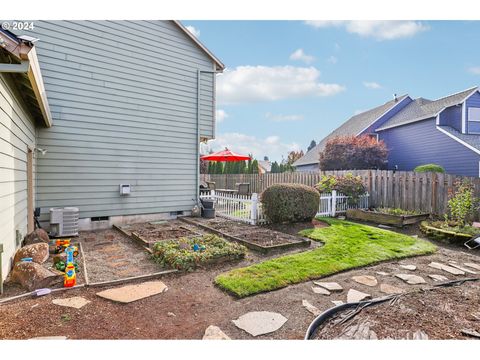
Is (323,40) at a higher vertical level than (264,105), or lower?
higher

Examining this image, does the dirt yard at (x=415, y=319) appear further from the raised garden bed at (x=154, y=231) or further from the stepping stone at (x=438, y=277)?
the raised garden bed at (x=154, y=231)

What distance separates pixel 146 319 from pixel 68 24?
261 inches

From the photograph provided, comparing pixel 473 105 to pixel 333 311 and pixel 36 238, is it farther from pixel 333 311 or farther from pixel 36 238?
pixel 36 238

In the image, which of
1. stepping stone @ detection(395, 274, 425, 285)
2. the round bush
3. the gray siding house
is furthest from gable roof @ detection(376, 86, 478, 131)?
stepping stone @ detection(395, 274, 425, 285)

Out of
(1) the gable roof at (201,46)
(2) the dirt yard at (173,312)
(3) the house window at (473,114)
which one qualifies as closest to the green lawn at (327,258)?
(2) the dirt yard at (173,312)

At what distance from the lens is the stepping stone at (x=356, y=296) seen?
129 inches

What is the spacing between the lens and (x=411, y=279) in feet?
13.1

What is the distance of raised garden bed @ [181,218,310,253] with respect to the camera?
Answer: 5340 mm

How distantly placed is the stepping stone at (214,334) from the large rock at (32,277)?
2146mm

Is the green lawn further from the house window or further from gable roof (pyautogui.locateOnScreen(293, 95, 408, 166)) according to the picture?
gable roof (pyautogui.locateOnScreen(293, 95, 408, 166))

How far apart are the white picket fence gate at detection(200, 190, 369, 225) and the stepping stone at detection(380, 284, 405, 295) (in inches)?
152
